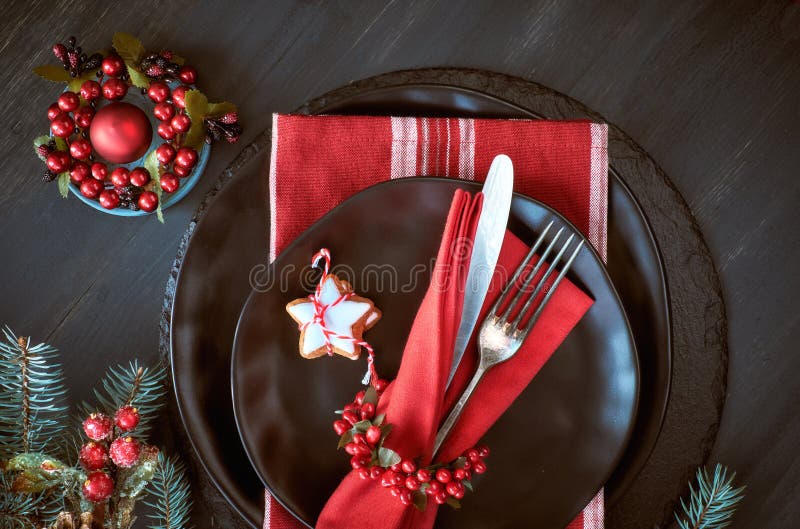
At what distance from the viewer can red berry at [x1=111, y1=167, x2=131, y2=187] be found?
17.7 inches

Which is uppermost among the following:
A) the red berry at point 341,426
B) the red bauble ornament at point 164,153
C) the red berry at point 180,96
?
the red berry at point 180,96

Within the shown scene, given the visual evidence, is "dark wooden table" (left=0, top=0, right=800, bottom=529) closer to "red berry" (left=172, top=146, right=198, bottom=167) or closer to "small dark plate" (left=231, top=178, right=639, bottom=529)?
"red berry" (left=172, top=146, right=198, bottom=167)

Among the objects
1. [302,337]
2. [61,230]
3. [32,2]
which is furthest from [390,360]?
[32,2]

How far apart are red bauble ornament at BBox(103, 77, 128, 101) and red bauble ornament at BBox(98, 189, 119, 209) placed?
0.08 meters

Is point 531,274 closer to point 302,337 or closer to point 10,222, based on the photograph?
point 302,337

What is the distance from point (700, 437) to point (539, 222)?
0.74 feet

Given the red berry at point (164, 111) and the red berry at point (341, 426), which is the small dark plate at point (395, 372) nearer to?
the red berry at point (341, 426)

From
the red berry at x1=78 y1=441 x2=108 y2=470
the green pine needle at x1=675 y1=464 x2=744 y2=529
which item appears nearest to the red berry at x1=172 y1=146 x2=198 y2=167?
the red berry at x1=78 y1=441 x2=108 y2=470

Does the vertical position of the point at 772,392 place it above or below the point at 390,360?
above

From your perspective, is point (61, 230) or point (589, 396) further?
point (61, 230)

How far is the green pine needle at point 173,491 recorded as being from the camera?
1.40 feet

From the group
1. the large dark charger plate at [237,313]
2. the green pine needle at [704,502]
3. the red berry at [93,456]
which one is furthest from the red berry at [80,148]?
the green pine needle at [704,502]

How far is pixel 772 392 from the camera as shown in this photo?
51 centimetres

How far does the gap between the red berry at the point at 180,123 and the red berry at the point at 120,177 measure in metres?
0.05
